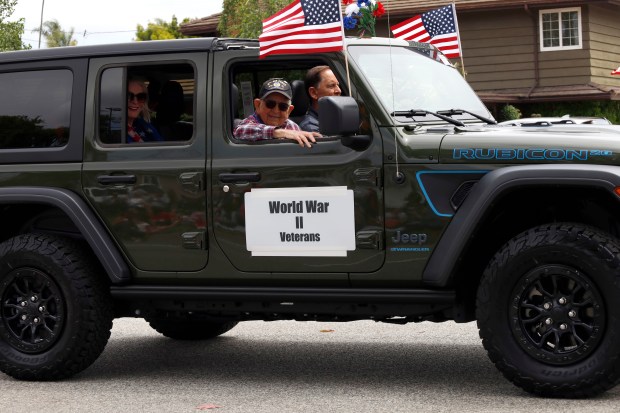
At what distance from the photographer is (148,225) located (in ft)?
23.3

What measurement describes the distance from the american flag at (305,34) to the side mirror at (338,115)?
0.48 metres

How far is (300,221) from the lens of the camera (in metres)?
6.68

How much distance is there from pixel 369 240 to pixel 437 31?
230 centimetres

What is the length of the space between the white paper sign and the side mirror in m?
0.35

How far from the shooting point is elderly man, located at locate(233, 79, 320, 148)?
6.95m

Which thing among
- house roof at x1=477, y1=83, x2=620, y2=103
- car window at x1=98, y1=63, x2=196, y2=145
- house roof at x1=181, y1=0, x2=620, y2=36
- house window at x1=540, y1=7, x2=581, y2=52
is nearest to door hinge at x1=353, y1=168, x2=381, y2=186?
car window at x1=98, y1=63, x2=196, y2=145

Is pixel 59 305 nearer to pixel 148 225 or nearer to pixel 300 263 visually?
pixel 148 225

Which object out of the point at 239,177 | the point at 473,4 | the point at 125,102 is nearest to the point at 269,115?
the point at 239,177

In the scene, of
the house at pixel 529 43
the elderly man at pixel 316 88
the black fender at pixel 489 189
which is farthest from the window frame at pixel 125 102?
the house at pixel 529 43

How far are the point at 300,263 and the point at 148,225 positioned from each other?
3.27 ft

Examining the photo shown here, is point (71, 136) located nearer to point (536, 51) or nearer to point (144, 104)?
point (144, 104)

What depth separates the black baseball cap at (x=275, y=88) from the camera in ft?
23.1

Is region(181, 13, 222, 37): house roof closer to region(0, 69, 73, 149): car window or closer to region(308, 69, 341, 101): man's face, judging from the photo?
region(0, 69, 73, 149): car window

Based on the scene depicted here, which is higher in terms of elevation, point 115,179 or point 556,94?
point 556,94
